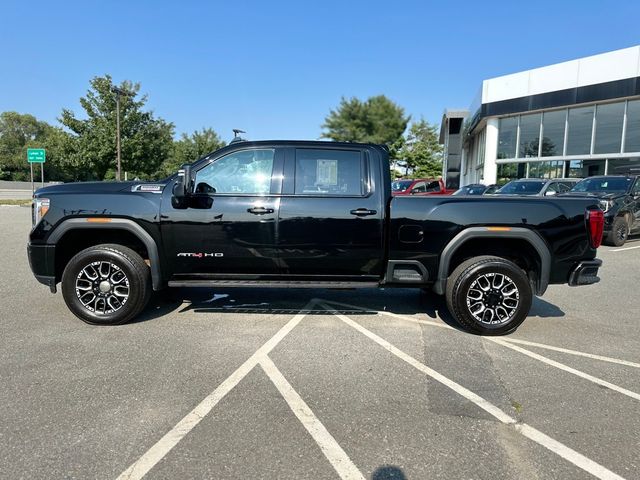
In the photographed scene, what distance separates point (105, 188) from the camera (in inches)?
195

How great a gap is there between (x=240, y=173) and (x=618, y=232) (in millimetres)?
10431

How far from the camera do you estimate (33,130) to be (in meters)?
81.2

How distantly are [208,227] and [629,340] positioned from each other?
454 cm

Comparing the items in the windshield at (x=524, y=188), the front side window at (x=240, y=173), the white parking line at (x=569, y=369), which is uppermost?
the windshield at (x=524, y=188)

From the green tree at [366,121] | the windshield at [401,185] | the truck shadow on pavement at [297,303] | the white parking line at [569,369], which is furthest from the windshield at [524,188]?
the green tree at [366,121]

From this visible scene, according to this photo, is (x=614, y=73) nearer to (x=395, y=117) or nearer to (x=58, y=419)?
(x=58, y=419)

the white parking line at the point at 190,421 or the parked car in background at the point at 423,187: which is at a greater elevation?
the parked car in background at the point at 423,187

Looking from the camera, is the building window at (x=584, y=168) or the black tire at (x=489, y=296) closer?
the black tire at (x=489, y=296)

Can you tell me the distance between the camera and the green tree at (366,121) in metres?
67.8

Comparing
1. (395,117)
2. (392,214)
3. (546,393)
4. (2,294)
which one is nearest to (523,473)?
(546,393)

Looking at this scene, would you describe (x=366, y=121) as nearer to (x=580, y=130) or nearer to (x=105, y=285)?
(x=580, y=130)

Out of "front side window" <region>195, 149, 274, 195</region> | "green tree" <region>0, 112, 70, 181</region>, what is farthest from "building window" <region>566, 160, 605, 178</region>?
"green tree" <region>0, 112, 70, 181</region>

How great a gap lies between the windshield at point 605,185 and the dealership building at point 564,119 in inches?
343

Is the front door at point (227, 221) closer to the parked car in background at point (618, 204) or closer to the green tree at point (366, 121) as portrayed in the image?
the parked car in background at point (618, 204)
